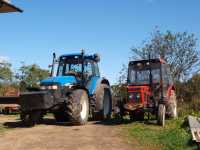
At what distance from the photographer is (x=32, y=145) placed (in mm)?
10195

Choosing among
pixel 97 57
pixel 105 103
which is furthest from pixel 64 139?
pixel 105 103

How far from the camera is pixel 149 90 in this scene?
50.7 ft

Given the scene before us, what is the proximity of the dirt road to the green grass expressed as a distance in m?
0.46

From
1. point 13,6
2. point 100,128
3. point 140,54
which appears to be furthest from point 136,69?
point 140,54

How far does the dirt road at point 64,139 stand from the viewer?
9.97 meters

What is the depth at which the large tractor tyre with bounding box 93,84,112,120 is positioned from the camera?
53.8 ft

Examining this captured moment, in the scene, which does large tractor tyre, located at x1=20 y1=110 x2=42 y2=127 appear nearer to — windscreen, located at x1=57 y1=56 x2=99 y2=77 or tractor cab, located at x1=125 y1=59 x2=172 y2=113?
windscreen, located at x1=57 y1=56 x2=99 y2=77

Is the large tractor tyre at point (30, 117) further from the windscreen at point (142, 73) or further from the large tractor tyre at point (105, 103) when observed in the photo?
the windscreen at point (142, 73)

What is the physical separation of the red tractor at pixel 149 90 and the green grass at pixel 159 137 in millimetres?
1202

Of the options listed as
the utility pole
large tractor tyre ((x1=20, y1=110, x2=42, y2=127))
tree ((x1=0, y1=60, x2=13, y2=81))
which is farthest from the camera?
tree ((x1=0, y1=60, x2=13, y2=81))

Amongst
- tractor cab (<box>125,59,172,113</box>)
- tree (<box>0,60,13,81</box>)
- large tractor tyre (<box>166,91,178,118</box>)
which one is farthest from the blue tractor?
tree (<box>0,60,13,81</box>)

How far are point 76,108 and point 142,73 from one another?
11.2 ft

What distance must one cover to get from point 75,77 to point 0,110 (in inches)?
471

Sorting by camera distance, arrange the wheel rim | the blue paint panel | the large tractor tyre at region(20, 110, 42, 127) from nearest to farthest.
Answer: the large tractor tyre at region(20, 110, 42, 127) → the wheel rim → the blue paint panel
